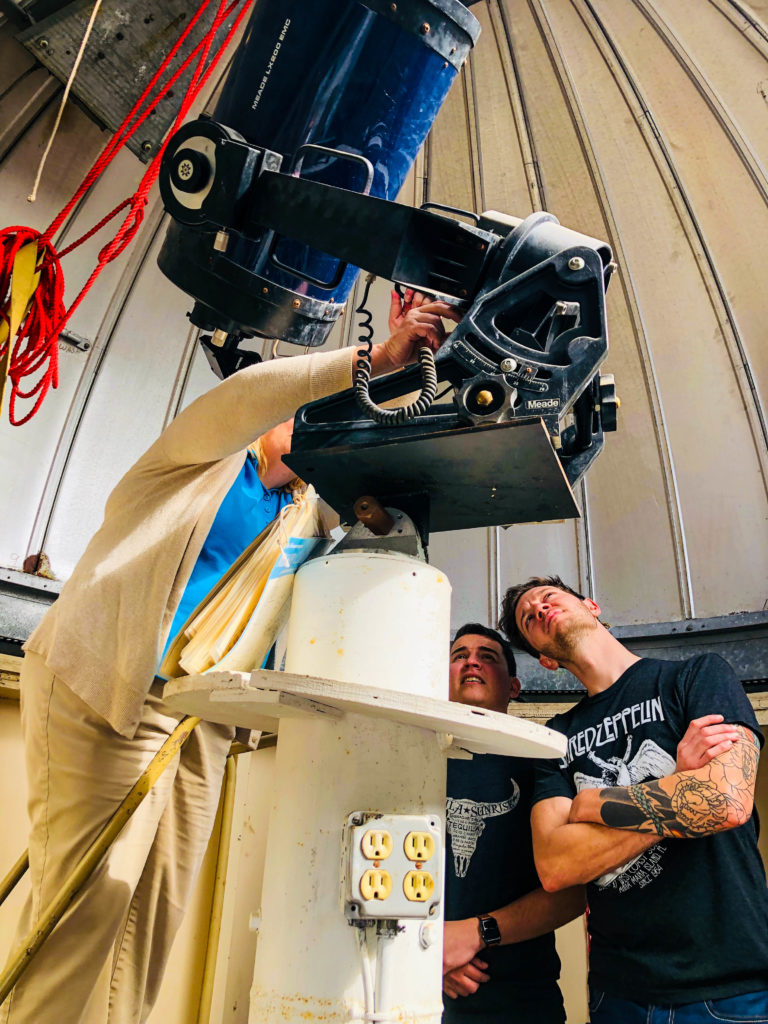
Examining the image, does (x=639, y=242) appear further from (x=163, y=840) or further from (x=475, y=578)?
(x=163, y=840)

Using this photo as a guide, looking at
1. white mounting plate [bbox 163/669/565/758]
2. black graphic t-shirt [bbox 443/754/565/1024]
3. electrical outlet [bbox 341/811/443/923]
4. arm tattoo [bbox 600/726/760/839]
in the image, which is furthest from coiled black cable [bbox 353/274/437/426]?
black graphic t-shirt [bbox 443/754/565/1024]

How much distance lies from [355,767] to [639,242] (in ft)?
10.9

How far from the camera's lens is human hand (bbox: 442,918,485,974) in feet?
5.69

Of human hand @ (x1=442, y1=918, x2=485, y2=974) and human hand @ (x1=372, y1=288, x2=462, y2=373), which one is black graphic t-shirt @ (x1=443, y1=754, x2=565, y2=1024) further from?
human hand @ (x1=372, y1=288, x2=462, y2=373)

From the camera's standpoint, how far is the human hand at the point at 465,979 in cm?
174

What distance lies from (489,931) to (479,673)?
736 millimetres

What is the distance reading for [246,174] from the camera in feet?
4.86

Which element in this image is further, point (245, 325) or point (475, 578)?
point (475, 578)

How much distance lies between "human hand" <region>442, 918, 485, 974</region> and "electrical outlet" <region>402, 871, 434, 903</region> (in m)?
0.91

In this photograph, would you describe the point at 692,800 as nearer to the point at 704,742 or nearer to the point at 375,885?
the point at 704,742

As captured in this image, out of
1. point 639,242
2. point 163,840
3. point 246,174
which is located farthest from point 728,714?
point 639,242

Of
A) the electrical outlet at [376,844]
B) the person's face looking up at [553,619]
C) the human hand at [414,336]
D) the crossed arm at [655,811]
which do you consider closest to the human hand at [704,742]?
the crossed arm at [655,811]

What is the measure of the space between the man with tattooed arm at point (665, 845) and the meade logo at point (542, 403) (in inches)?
35.3

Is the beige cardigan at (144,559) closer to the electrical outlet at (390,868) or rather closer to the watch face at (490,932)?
the electrical outlet at (390,868)
